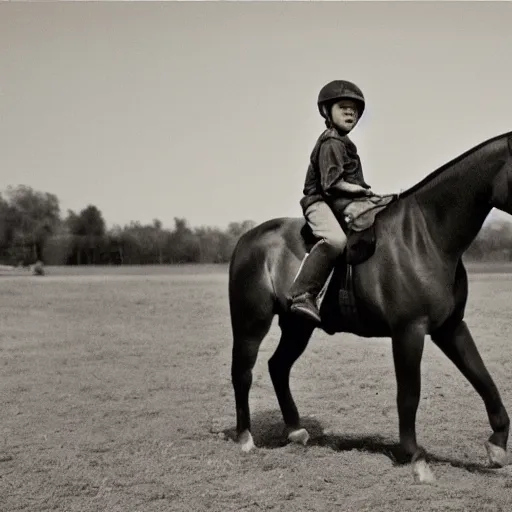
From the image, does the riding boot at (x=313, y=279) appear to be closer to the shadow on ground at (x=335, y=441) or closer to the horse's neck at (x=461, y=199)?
the horse's neck at (x=461, y=199)

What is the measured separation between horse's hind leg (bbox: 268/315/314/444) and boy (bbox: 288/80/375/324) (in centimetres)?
72

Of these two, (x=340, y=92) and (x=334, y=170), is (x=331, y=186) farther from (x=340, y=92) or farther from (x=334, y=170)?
(x=340, y=92)

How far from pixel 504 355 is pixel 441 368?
1.12m

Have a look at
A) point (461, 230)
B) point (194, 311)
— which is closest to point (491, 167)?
point (461, 230)

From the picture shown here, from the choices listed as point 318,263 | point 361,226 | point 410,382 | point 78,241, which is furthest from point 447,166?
point 78,241

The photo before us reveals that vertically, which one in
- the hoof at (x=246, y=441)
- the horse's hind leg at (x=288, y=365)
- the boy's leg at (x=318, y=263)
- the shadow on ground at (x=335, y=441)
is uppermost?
the boy's leg at (x=318, y=263)

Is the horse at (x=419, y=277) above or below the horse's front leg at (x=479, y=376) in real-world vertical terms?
above

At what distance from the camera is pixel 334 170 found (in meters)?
4.74

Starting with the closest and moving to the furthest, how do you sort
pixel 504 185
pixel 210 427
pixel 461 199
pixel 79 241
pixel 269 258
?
pixel 504 185 → pixel 461 199 → pixel 269 258 → pixel 210 427 → pixel 79 241

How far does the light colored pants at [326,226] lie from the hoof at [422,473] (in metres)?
1.42

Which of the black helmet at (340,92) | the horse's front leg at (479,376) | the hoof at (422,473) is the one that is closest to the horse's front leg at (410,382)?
the hoof at (422,473)

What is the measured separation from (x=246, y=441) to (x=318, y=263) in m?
1.52

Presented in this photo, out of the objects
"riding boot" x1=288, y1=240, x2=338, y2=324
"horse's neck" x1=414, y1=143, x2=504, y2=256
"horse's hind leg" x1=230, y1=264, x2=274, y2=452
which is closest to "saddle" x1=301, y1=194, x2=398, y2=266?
"riding boot" x1=288, y1=240, x2=338, y2=324

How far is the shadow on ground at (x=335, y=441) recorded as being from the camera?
4.93m
